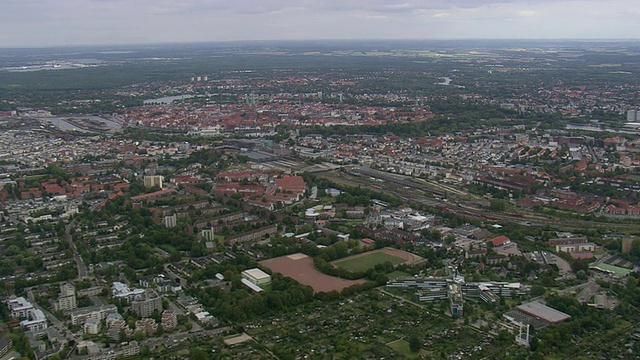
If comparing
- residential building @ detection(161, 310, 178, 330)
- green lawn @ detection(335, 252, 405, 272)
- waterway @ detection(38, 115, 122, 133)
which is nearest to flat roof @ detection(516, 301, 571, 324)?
green lawn @ detection(335, 252, 405, 272)

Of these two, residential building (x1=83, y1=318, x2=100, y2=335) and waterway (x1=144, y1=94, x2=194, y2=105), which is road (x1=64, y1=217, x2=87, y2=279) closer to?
residential building (x1=83, y1=318, x2=100, y2=335)

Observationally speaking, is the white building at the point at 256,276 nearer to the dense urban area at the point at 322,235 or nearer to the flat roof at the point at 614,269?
the dense urban area at the point at 322,235

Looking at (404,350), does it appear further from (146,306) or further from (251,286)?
(146,306)

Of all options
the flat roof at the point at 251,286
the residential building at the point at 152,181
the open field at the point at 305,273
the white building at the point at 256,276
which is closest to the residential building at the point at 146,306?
the flat roof at the point at 251,286

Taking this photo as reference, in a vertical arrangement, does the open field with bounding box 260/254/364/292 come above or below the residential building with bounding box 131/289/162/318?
below

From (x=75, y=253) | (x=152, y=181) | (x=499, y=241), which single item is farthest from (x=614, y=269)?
(x=152, y=181)

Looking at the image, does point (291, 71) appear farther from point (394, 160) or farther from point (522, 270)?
point (522, 270)
